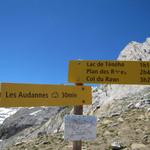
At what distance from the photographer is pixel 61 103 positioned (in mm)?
7160

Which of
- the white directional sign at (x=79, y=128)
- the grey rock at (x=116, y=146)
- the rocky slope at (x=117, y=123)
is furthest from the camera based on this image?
the rocky slope at (x=117, y=123)

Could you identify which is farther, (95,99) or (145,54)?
(145,54)

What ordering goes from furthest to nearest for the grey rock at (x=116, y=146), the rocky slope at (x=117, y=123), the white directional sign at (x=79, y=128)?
the rocky slope at (x=117, y=123), the grey rock at (x=116, y=146), the white directional sign at (x=79, y=128)

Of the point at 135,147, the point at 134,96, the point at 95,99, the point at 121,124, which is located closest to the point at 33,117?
the point at 95,99

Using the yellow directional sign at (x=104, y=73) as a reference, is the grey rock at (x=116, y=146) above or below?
below

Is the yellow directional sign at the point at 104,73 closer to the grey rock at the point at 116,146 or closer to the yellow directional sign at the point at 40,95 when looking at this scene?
the yellow directional sign at the point at 40,95

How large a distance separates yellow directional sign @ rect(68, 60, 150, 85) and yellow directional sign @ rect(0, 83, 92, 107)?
33cm

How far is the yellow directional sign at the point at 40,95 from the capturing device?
22.9 ft

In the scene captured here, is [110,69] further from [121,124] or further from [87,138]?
[121,124]

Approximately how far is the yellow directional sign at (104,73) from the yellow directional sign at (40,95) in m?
0.33

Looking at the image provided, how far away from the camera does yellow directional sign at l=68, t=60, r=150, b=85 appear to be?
743 cm

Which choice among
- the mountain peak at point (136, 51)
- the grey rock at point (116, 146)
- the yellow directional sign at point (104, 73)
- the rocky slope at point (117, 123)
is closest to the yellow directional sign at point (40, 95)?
the yellow directional sign at point (104, 73)

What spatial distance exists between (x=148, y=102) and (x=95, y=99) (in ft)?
19.8

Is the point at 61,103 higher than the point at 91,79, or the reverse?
the point at 91,79
